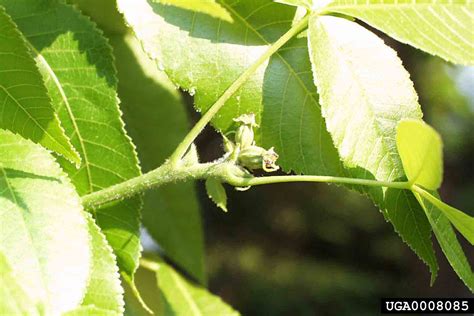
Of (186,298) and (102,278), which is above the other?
(102,278)

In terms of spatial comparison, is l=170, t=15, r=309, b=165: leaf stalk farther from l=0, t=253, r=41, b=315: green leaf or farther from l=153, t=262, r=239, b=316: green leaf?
l=153, t=262, r=239, b=316: green leaf

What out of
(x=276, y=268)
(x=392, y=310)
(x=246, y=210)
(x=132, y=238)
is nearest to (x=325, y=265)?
(x=276, y=268)

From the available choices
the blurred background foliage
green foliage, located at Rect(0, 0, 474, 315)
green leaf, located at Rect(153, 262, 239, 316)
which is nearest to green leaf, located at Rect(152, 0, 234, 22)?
green foliage, located at Rect(0, 0, 474, 315)

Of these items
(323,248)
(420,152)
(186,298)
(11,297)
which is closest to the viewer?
(11,297)

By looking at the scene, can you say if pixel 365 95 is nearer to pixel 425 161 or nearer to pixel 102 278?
pixel 425 161

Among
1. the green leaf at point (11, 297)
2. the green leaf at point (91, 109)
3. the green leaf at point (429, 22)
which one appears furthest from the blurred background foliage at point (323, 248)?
the green leaf at point (11, 297)

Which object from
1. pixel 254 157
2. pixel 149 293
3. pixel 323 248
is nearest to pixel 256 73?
pixel 254 157
